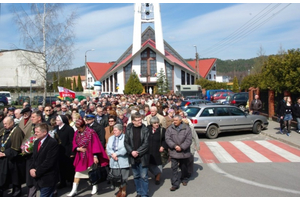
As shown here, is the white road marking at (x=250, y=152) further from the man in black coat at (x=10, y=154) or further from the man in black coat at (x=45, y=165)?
the man in black coat at (x=10, y=154)

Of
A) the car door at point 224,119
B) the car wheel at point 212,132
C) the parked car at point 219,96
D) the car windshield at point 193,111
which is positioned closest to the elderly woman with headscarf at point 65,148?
the car windshield at point 193,111

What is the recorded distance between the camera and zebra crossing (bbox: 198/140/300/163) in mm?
9070

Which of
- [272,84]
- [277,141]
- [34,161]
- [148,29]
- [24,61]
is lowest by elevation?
[277,141]

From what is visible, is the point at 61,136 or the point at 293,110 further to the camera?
the point at 293,110

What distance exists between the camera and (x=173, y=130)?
636 cm

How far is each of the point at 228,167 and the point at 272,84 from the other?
10497mm

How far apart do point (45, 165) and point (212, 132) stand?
9425mm

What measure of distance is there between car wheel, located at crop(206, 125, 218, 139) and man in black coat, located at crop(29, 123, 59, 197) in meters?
9.01

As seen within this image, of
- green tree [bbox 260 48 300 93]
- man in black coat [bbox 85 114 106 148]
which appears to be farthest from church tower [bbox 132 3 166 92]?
man in black coat [bbox 85 114 106 148]

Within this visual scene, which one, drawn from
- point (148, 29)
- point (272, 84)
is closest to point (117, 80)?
point (148, 29)

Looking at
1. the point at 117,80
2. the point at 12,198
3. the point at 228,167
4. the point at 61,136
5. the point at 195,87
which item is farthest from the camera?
the point at 117,80

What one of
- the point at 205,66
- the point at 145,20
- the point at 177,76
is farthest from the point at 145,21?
the point at 205,66

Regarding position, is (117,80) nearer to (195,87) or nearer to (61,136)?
(195,87)

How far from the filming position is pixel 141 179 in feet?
18.9
